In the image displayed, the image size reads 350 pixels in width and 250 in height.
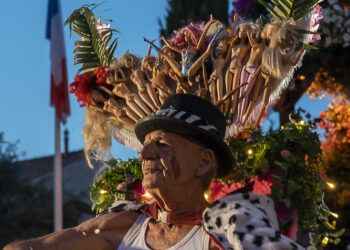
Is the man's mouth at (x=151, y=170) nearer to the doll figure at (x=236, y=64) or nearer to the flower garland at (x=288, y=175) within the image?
the flower garland at (x=288, y=175)

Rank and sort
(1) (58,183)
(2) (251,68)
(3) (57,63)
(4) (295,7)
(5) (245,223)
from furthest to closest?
1. (3) (57,63)
2. (1) (58,183)
3. (2) (251,68)
4. (4) (295,7)
5. (5) (245,223)

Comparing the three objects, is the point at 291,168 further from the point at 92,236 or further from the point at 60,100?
the point at 60,100

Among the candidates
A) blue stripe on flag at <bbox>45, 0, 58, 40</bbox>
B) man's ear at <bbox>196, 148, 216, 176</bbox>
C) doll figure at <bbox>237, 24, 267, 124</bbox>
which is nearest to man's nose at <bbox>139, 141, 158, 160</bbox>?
man's ear at <bbox>196, 148, 216, 176</bbox>

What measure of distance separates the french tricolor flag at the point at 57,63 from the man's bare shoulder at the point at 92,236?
24.3 ft

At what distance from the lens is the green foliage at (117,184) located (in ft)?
13.6

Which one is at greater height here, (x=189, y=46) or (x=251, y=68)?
(x=189, y=46)

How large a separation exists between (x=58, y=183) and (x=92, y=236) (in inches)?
260

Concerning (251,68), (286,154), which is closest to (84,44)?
(251,68)

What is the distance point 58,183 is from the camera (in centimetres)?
995

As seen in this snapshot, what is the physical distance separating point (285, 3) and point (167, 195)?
1.59 meters

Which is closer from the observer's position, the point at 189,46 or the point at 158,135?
the point at 158,135

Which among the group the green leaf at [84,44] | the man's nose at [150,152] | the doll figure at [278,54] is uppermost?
the green leaf at [84,44]

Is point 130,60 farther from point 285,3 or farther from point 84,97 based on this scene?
point 285,3

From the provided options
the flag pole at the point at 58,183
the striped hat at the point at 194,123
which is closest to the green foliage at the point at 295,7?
the striped hat at the point at 194,123
